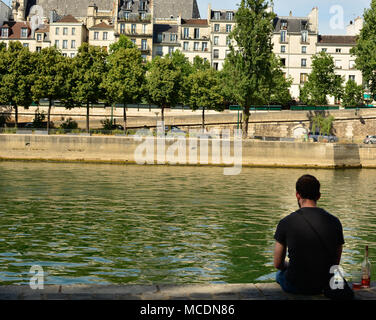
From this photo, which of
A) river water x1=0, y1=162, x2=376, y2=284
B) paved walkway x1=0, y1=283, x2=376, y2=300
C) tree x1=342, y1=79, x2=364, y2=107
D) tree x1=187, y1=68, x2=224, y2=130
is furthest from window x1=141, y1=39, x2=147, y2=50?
paved walkway x1=0, y1=283, x2=376, y2=300

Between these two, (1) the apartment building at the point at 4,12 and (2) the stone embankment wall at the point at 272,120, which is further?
(1) the apartment building at the point at 4,12

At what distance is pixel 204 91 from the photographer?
Answer: 66812mm

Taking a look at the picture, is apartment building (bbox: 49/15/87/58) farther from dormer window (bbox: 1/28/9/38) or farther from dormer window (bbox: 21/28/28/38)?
dormer window (bbox: 1/28/9/38)

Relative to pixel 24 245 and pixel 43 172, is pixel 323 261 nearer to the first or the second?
pixel 24 245

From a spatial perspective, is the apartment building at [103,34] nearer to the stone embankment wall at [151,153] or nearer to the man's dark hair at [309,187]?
the stone embankment wall at [151,153]

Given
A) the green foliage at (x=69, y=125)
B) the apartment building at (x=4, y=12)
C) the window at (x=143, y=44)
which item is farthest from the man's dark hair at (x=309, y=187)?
the apartment building at (x=4, y=12)

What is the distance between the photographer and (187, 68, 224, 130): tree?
66.7 metres

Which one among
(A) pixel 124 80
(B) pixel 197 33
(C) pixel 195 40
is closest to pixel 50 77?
(A) pixel 124 80

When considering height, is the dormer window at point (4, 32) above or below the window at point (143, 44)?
above

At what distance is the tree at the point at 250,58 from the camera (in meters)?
62.0

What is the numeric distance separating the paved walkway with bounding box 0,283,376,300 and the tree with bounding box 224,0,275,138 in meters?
54.2

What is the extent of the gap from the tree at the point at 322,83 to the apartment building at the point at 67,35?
4002 cm

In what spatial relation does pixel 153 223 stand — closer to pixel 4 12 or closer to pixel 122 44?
pixel 122 44

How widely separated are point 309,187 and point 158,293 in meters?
2.33
